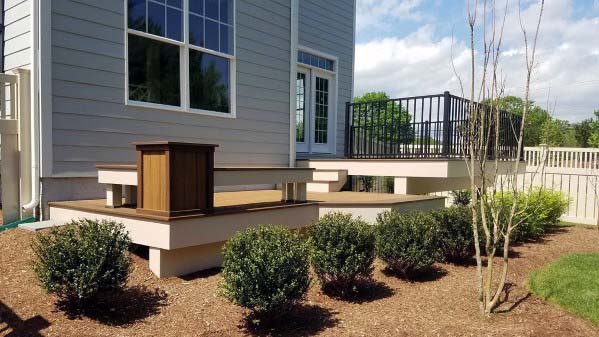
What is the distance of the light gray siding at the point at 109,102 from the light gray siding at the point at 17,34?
292 millimetres

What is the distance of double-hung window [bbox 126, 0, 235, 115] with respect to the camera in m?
5.53

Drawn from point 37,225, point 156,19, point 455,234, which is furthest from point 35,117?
point 455,234

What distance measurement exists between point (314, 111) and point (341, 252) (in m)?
5.74

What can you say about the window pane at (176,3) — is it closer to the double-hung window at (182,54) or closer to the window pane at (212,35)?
the double-hung window at (182,54)

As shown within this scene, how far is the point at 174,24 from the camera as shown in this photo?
5867 millimetres

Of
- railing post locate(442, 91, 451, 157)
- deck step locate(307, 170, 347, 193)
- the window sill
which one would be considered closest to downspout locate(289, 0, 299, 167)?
deck step locate(307, 170, 347, 193)

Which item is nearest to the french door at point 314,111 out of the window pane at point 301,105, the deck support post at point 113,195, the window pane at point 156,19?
the window pane at point 301,105

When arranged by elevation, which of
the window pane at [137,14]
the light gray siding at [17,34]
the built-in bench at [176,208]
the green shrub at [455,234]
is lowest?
the green shrub at [455,234]

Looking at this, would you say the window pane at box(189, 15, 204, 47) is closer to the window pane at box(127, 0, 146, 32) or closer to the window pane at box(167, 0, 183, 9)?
the window pane at box(167, 0, 183, 9)

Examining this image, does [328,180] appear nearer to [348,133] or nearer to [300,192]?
[348,133]

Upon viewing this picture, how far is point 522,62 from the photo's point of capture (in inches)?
149

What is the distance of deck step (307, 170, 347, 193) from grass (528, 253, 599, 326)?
11.8 ft

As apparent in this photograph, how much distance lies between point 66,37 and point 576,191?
46.8 feet

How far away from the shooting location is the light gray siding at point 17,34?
4698 millimetres
